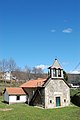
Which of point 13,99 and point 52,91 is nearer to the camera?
point 52,91

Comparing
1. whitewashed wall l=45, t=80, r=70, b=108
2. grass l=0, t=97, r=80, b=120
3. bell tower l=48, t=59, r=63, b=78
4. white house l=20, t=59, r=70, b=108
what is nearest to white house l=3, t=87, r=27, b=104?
white house l=20, t=59, r=70, b=108

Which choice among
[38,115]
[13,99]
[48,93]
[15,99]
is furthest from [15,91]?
[38,115]

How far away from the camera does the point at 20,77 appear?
10712 cm

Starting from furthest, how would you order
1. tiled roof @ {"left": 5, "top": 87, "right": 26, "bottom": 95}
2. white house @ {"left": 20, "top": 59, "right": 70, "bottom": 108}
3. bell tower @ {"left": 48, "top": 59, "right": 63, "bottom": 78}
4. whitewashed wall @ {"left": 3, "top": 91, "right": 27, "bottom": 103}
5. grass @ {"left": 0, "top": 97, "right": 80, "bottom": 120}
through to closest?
tiled roof @ {"left": 5, "top": 87, "right": 26, "bottom": 95} < whitewashed wall @ {"left": 3, "top": 91, "right": 27, "bottom": 103} < bell tower @ {"left": 48, "top": 59, "right": 63, "bottom": 78} < white house @ {"left": 20, "top": 59, "right": 70, "bottom": 108} < grass @ {"left": 0, "top": 97, "right": 80, "bottom": 120}

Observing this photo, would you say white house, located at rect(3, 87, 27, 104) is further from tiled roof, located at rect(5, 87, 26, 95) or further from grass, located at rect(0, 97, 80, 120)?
grass, located at rect(0, 97, 80, 120)

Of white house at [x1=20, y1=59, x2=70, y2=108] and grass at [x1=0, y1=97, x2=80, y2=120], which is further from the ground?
white house at [x1=20, y1=59, x2=70, y2=108]

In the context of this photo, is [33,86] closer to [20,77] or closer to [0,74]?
[0,74]

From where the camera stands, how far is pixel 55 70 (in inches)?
1710

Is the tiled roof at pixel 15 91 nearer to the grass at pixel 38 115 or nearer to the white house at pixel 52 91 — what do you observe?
the white house at pixel 52 91

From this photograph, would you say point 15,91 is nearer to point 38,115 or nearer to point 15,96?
point 15,96

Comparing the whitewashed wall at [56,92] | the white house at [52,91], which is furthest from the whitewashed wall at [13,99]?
the whitewashed wall at [56,92]

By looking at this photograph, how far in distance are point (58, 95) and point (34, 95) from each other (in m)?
4.91

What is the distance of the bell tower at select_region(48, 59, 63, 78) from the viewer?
1682 inches

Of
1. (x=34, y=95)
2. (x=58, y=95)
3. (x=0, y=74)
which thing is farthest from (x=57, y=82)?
(x=0, y=74)
